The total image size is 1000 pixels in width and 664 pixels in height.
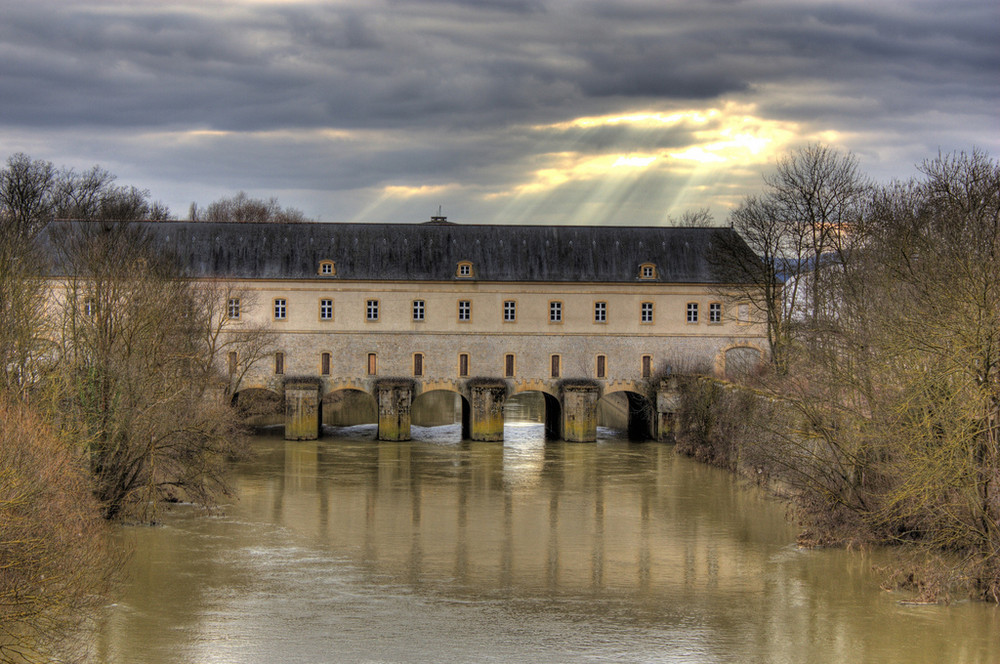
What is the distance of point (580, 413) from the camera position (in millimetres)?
43312

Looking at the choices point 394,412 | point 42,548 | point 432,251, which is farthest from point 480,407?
point 42,548

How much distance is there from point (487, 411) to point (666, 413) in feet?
24.0

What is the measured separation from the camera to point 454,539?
83.4ft

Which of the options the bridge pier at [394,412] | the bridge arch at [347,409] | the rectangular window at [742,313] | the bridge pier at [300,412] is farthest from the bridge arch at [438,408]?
the rectangular window at [742,313]

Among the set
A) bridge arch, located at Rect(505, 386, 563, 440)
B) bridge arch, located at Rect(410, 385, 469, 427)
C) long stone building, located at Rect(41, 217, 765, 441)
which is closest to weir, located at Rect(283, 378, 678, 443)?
long stone building, located at Rect(41, 217, 765, 441)

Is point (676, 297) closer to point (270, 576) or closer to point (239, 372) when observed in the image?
point (239, 372)

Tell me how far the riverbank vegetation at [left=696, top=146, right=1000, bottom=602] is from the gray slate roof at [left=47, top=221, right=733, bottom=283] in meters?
12.5

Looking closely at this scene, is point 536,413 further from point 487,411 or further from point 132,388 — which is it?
point 132,388

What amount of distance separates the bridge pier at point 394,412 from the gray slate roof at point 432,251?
4.99m

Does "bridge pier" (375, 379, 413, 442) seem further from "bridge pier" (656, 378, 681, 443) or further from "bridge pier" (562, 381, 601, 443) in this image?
"bridge pier" (656, 378, 681, 443)

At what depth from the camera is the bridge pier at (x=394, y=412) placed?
140 feet

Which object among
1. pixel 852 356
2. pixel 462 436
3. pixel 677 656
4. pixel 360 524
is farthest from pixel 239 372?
pixel 677 656

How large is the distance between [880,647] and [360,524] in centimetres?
1364

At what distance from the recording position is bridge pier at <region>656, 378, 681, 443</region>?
43675 mm
